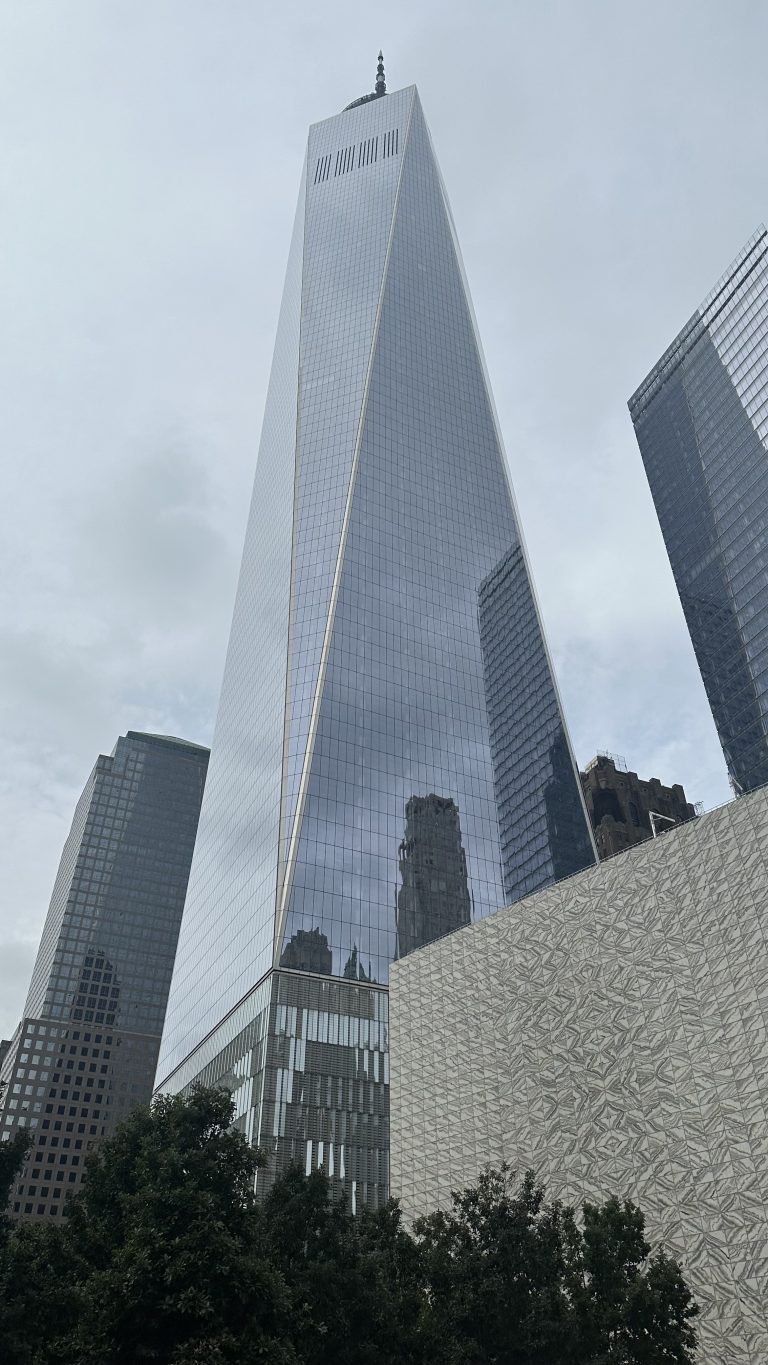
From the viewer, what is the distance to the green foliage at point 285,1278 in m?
31.6

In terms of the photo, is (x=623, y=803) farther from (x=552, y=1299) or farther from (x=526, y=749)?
(x=552, y=1299)

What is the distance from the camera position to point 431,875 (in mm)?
109125

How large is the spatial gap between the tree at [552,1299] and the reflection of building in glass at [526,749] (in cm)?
7701

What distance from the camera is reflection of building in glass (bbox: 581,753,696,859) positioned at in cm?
15012

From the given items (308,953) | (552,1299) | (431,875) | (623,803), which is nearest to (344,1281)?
(552,1299)

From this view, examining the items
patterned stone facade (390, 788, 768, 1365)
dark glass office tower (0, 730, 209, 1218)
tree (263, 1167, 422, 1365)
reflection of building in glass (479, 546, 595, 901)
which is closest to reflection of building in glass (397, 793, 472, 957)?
reflection of building in glass (479, 546, 595, 901)

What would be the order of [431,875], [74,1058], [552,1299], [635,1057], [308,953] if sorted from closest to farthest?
[552,1299], [635,1057], [308,953], [431,875], [74,1058]

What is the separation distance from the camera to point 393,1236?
41156 mm

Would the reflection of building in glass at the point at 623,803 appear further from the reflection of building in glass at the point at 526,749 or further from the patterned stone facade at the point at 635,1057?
the patterned stone facade at the point at 635,1057

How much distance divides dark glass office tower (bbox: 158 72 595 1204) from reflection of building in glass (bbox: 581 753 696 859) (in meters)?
21.8

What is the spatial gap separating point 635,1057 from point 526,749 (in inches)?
3078

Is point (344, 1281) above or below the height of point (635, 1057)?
below

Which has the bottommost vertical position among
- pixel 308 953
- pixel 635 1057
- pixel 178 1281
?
pixel 178 1281

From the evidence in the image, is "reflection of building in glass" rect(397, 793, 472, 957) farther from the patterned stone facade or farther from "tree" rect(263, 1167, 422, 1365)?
"tree" rect(263, 1167, 422, 1365)
